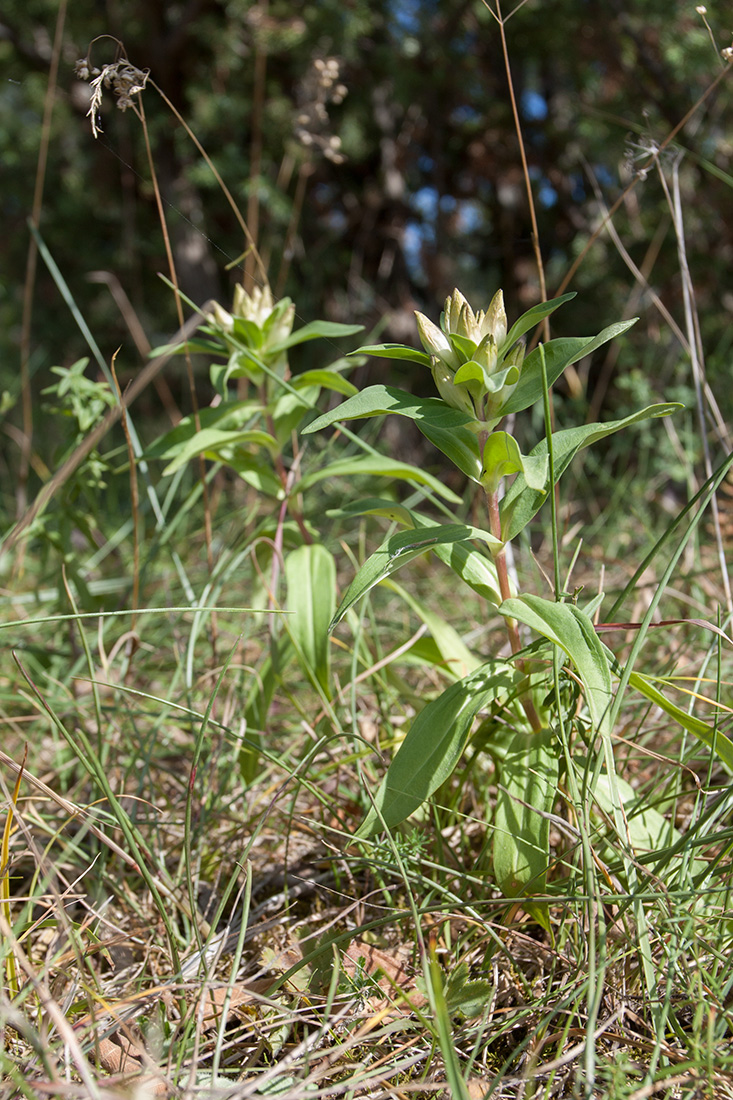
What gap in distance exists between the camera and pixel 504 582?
98 cm

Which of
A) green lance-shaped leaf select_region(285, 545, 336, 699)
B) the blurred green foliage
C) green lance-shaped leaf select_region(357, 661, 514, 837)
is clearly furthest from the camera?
the blurred green foliage

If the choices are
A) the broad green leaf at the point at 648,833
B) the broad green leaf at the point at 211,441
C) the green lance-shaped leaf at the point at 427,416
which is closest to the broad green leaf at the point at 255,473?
the broad green leaf at the point at 211,441

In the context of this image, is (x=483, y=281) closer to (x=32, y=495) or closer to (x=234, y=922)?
(x=32, y=495)

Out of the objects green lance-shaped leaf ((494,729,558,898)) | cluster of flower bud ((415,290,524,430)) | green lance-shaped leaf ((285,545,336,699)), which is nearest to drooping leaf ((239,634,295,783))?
green lance-shaped leaf ((285,545,336,699))

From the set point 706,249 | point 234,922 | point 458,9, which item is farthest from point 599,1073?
point 458,9

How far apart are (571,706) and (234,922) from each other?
1.87 ft

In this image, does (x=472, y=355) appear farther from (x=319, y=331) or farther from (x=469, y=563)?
(x=319, y=331)

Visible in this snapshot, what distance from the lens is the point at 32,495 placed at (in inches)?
126

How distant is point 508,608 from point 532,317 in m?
0.35

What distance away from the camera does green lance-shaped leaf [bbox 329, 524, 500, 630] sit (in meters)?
0.84

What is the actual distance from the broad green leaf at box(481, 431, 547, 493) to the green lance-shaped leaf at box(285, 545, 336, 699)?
1.19 ft

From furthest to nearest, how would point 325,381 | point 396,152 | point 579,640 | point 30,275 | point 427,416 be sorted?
point 396,152 → point 30,275 → point 325,381 → point 427,416 → point 579,640

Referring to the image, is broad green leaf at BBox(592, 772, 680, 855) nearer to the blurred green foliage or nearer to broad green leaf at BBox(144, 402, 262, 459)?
broad green leaf at BBox(144, 402, 262, 459)

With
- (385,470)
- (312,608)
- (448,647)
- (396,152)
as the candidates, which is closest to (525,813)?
(448,647)
